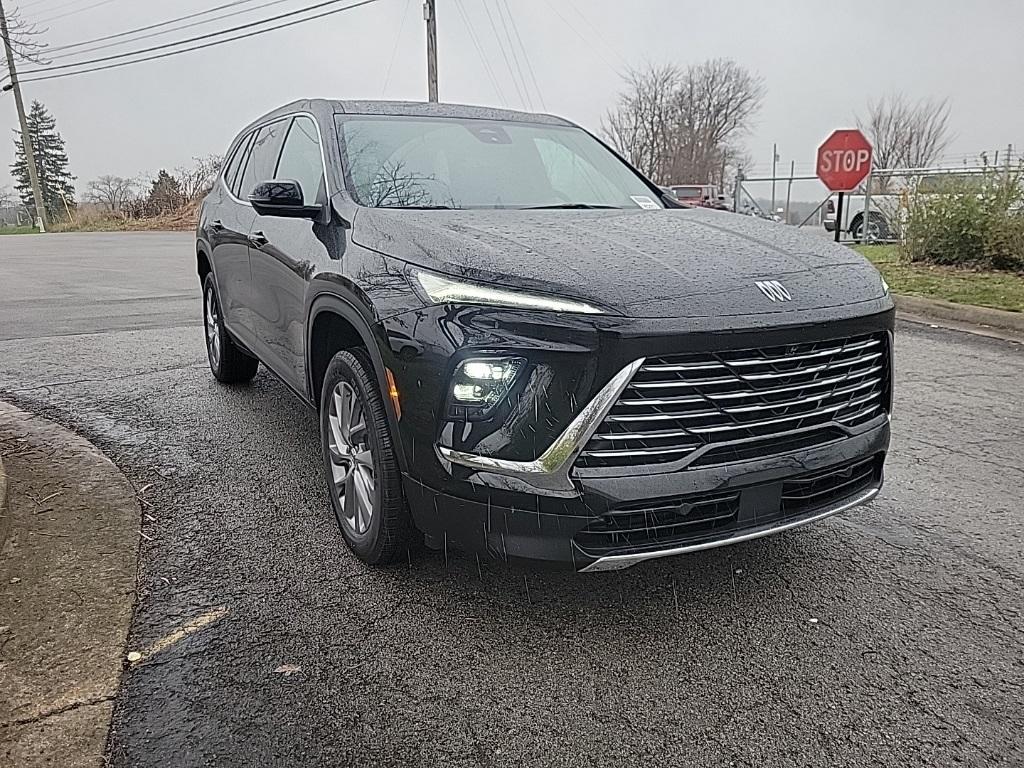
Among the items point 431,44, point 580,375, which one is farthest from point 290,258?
point 431,44

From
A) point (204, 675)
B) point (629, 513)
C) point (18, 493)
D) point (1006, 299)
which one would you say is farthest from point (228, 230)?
point (1006, 299)

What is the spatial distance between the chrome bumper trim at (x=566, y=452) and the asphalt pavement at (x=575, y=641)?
56cm

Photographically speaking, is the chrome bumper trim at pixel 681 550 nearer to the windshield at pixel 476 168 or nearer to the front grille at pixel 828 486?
the front grille at pixel 828 486

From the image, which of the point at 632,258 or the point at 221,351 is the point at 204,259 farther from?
the point at 632,258

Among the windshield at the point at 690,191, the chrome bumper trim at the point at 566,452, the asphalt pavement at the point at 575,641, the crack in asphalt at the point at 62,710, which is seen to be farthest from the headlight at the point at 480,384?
the windshield at the point at 690,191

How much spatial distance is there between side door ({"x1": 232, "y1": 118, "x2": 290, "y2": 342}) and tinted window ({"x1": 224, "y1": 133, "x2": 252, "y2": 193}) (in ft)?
0.38

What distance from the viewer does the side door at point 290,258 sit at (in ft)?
10.8

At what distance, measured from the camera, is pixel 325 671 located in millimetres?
2322

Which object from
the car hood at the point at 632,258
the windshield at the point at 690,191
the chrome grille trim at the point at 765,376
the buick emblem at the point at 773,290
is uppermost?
the car hood at the point at 632,258

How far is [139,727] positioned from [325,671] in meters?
0.49

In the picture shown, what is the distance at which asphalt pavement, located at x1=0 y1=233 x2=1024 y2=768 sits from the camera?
2037 mm

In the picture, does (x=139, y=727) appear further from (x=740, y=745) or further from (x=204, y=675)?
(x=740, y=745)

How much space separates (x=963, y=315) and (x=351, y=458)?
7247mm

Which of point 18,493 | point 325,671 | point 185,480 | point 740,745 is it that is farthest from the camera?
point 185,480
